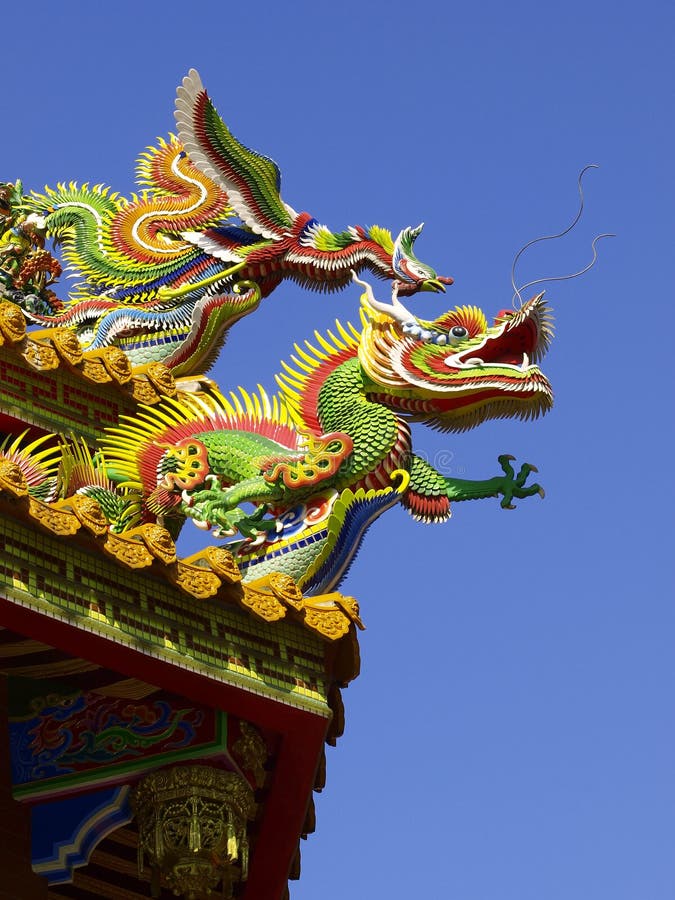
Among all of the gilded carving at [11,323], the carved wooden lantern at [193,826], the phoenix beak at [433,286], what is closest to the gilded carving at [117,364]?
the gilded carving at [11,323]

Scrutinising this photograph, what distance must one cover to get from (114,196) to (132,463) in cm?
313

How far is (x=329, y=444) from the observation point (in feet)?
36.3

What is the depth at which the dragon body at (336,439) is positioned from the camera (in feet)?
35.2

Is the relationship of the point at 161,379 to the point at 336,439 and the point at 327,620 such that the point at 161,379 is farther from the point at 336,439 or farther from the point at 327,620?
the point at 327,620

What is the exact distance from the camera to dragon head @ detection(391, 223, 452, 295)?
39.3 feet

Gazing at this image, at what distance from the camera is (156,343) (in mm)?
12594

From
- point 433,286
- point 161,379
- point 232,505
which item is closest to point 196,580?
point 232,505

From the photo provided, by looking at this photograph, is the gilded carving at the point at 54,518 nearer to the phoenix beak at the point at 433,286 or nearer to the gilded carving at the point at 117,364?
the gilded carving at the point at 117,364

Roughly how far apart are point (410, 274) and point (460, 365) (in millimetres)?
850

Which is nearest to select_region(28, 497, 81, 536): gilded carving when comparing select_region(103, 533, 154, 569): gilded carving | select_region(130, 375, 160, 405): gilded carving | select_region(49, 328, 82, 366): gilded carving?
select_region(103, 533, 154, 569): gilded carving

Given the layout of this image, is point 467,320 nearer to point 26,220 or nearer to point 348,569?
point 348,569

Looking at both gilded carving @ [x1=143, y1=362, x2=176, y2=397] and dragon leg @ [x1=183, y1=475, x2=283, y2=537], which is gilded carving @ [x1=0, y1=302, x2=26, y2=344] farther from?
dragon leg @ [x1=183, y1=475, x2=283, y2=537]

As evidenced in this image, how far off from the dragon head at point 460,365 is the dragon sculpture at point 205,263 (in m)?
0.42

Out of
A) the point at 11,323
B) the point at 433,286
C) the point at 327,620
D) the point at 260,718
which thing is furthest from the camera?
the point at 433,286
